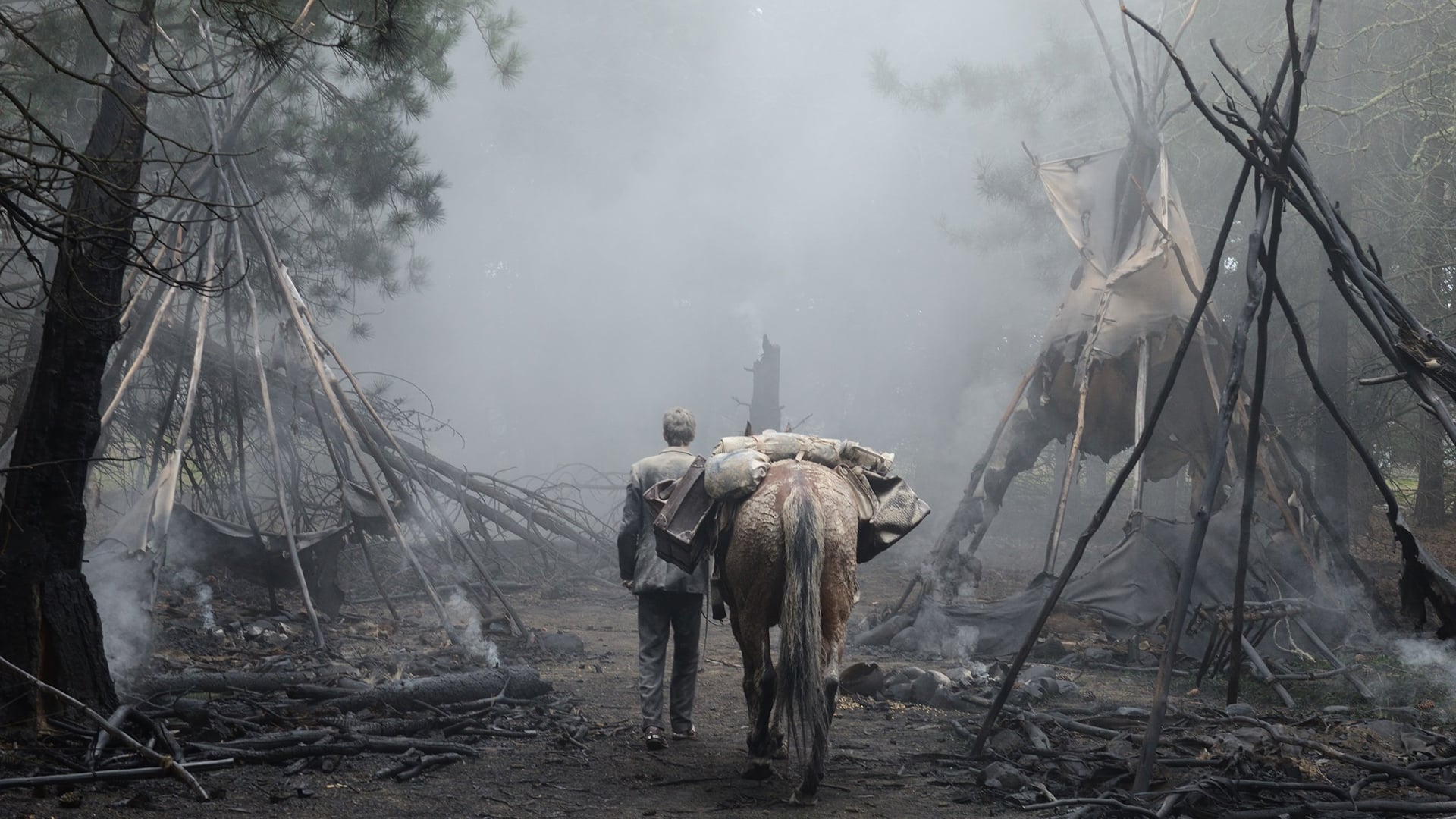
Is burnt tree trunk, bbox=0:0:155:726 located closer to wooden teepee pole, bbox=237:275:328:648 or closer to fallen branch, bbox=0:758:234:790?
fallen branch, bbox=0:758:234:790

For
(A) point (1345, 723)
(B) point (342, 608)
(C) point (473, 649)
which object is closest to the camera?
(A) point (1345, 723)

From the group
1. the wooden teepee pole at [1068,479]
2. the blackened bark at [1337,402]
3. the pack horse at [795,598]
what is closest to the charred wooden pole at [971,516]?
the wooden teepee pole at [1068,479]

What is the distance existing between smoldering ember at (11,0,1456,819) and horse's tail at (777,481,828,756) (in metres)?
0.02

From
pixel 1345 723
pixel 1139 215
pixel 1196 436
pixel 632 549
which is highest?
pixel 1139 215

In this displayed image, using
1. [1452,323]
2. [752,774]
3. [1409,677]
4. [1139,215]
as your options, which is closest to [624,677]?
[752,774]

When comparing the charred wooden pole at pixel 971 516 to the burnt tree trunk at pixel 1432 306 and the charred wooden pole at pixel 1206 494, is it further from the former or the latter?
the charred wooden pole at pixel 1206 494

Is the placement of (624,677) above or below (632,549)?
below

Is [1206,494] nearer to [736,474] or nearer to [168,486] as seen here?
[736,474]

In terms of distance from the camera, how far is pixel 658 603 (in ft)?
18.1

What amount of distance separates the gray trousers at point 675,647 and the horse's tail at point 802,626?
3.42ft

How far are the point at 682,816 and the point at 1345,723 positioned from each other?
3730 millimetres

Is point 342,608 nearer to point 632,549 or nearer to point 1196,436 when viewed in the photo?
point 632,549

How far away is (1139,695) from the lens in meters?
6.88

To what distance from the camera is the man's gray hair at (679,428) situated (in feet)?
19.2
